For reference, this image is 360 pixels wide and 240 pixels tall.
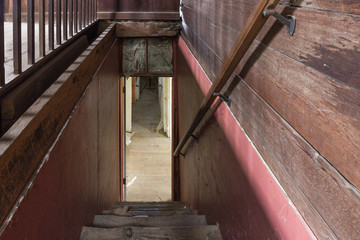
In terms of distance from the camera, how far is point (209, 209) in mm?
2762

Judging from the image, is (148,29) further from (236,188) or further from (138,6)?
(236,188)

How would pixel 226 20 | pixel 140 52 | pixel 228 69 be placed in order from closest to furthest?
1. pixel 228 69
2. pixel 226 20
3. pixel 140 52

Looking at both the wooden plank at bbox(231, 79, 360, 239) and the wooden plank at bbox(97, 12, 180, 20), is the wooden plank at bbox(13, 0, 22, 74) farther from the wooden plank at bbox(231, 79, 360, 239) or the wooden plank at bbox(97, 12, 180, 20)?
the wooden plank at bbox(97, 12, 180, 20)

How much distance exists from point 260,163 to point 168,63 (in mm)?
3942

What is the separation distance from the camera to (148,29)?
477cm

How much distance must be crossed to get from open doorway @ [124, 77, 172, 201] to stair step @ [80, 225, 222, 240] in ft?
11.3

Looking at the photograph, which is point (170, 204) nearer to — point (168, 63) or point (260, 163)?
point (168, 63)

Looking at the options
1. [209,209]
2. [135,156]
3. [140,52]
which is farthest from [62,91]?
[135,156]

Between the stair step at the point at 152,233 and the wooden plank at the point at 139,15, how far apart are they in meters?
3.16

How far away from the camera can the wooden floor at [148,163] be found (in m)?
6.14

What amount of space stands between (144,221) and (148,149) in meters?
5.38

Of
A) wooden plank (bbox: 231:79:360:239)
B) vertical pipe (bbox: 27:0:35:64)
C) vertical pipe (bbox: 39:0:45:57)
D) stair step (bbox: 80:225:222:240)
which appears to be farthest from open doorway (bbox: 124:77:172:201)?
wooden plank (bbox: 231:79:360:239)

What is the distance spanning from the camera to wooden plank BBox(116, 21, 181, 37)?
4707 mm

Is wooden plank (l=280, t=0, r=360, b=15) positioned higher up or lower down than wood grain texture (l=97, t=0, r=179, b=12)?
lower down
